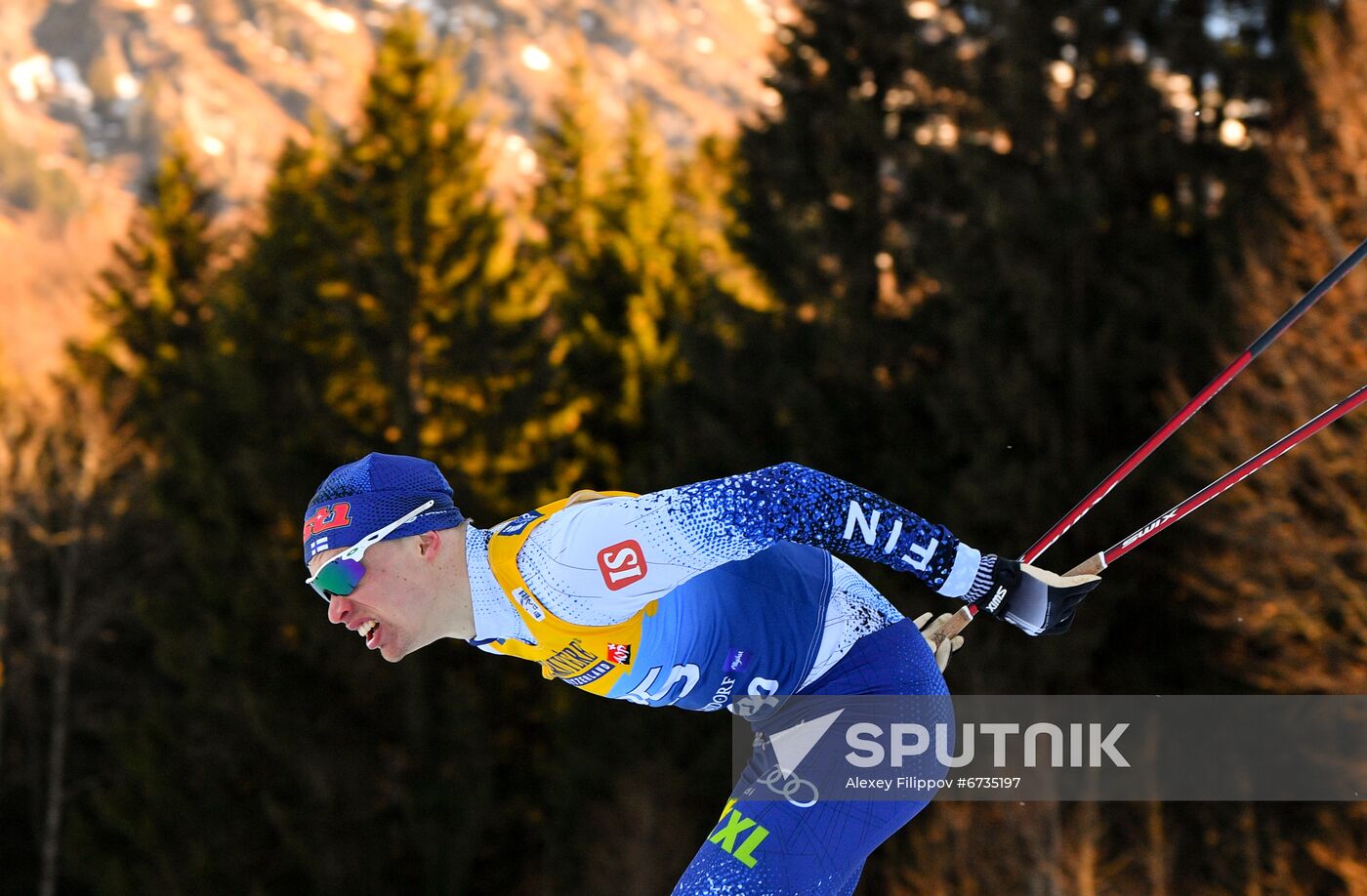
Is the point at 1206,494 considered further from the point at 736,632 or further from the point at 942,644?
the point at 736,632

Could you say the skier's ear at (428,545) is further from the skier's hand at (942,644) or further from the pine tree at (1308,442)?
the pine tree at (1308,442)

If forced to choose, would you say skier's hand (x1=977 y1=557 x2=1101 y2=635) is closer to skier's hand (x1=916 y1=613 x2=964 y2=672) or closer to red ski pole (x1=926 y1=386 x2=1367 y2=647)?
red ski pole (x1=926 y1=386 x2=1367 y2=647)

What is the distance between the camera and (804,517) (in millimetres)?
2785

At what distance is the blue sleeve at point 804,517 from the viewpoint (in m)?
2.78

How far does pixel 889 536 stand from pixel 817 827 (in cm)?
73

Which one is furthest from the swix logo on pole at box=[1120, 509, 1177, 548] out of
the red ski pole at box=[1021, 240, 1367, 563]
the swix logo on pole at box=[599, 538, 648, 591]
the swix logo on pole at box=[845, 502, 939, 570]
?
the swix logo on pole at box=[599, 538, 648, 591]

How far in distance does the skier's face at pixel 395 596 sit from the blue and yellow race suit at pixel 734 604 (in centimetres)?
10

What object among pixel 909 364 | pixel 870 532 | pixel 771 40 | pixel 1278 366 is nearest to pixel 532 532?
pixel 870 532

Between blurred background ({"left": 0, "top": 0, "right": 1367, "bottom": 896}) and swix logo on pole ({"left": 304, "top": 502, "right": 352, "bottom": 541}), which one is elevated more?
blurred background ({"left": 0, "top": 0, "right": 1367, "bottom": 896})

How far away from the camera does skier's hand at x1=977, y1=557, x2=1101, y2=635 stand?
3.00m

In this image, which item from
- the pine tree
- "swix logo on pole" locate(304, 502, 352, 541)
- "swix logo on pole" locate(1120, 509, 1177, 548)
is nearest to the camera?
"swix logo on pole" locate(304, 502, 352, 541)

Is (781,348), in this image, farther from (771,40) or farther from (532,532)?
(532,532)

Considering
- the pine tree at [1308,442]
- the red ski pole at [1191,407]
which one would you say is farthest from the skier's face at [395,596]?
the pine tree at [1308,442]

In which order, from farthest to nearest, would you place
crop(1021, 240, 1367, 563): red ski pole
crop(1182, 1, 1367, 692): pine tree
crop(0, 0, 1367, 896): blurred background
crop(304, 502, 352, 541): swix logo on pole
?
crop(0, 0, 1367, 896): blurred background → crop(1182, 1, 1367, 692): pine tree → crop(1021, 240, 1367, 563): red ski pole → crop(304, 502, 352, 541): swix logo on pole
